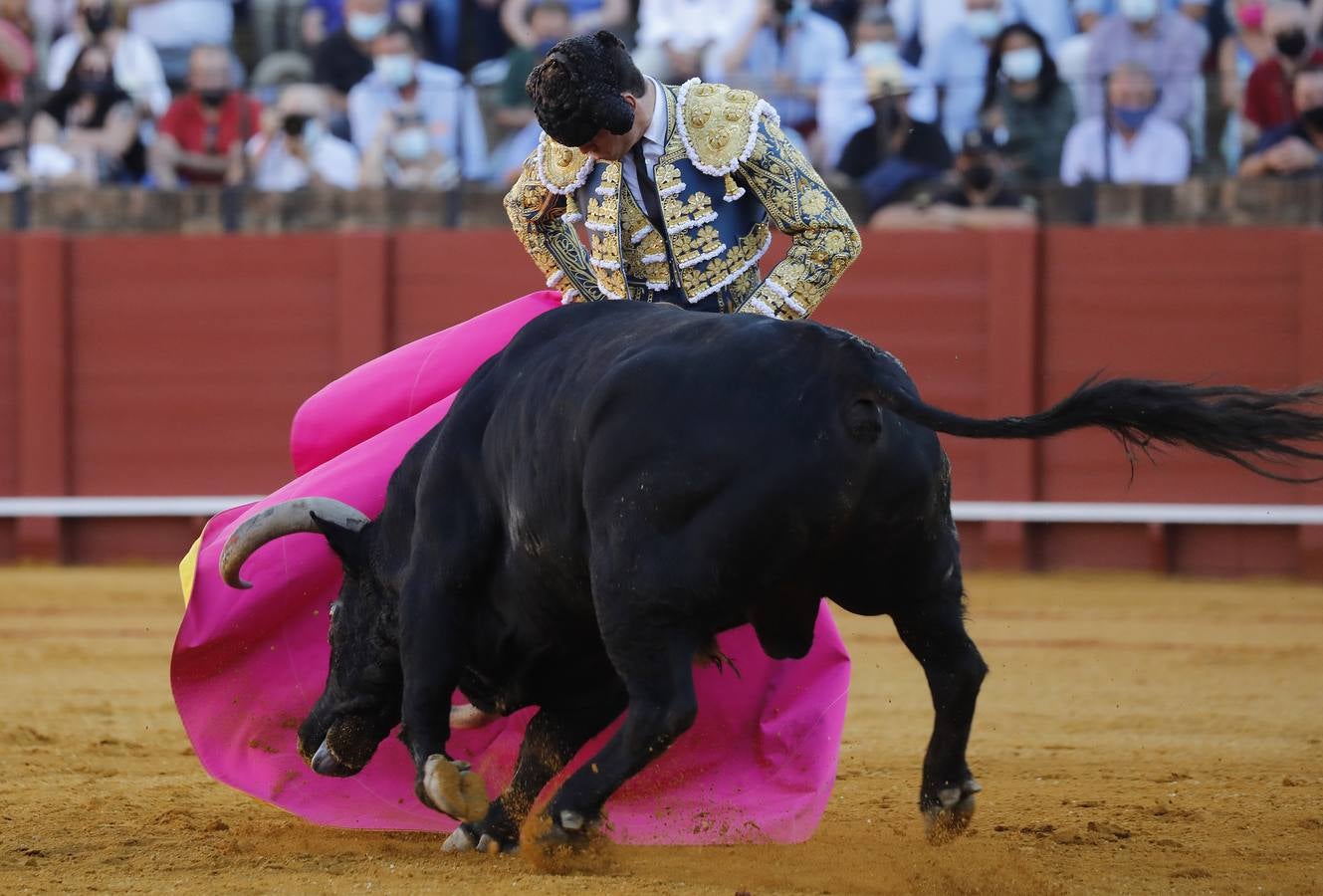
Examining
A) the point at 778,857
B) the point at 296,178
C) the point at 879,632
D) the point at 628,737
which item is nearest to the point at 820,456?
the point at 628,737

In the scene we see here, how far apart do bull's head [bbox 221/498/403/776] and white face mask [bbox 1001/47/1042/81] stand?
4.99 m

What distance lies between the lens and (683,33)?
7879mm

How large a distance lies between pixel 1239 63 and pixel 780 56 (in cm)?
190

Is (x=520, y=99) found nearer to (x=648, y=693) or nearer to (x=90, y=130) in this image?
(x=90, y=130)

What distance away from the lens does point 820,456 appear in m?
2.33

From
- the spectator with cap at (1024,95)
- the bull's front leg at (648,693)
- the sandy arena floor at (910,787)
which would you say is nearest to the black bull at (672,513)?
the bull's front leg at (648,693)

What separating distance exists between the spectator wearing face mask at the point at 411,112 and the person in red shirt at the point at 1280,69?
329cm

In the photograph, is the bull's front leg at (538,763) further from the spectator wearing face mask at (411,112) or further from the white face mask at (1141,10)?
the white face mask at (1141,10)

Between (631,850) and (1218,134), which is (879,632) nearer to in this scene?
(1218,134)

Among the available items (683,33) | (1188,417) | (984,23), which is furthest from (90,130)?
(1188,417)

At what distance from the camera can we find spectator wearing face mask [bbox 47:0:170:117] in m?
8.45

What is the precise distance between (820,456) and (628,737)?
48 centimetres

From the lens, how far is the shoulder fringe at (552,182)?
124 inches

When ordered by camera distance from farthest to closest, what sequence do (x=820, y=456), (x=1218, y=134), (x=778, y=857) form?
1. (x=1218, y=134)
2. (x=778, y=857)
3. (x=820, y=456)
